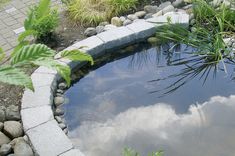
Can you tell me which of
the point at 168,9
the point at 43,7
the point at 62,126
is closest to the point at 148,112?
the point at 62,126

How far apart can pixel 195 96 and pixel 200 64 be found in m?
0.50

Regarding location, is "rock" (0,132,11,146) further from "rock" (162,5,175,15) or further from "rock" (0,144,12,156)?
"rock" (162,5,175,15)

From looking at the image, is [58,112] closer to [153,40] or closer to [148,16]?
[153,40]

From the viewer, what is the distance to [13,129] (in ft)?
9.14

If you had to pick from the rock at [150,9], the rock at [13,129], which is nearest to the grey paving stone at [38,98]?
the rock at [13,129]

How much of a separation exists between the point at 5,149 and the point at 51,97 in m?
0.64

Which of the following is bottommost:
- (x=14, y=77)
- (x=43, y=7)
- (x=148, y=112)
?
(x=148, y=112)

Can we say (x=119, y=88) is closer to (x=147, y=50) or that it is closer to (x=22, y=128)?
(x=147, y=50)

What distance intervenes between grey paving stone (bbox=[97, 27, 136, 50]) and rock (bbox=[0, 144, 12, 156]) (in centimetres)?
158

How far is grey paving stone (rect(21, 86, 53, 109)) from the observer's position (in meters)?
2.97

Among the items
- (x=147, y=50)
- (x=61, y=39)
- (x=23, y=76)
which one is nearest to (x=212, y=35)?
(x=147, y=50)

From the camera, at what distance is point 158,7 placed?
4438 millimetres

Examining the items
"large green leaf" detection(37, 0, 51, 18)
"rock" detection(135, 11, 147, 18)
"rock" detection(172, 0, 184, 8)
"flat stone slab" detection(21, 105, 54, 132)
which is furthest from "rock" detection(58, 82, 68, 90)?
"large green leaf" detection(37, 0, 51, 18)

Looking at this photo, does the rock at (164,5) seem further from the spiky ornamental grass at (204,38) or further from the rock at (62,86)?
the rock at (62,86)
